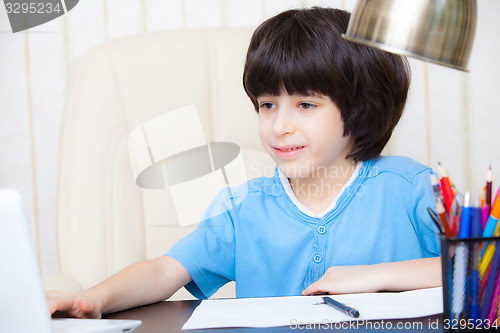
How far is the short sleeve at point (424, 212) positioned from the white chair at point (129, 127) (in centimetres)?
43

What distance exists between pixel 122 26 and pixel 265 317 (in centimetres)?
123

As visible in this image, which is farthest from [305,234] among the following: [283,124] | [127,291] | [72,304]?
[72,304]

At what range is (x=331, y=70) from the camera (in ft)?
3.47

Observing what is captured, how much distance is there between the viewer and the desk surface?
2.05 ft

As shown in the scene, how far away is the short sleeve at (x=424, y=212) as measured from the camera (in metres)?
1.05

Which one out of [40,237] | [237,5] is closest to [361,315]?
[237,5]

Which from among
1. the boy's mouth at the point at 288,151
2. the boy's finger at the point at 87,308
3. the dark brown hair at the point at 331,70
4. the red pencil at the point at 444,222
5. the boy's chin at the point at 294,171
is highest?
the dark brown hair at the point at 331,70

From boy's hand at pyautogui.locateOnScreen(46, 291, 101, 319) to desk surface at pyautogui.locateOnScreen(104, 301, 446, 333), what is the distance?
1.5 inches

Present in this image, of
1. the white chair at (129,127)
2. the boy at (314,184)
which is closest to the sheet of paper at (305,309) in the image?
the boy at (314,184)

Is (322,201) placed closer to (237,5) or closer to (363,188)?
(363,188)

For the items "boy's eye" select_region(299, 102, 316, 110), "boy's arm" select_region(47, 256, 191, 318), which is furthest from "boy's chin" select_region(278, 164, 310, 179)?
"boy's arm" select_region(47, 256, 191, 318)

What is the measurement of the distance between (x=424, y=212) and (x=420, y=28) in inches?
24.3

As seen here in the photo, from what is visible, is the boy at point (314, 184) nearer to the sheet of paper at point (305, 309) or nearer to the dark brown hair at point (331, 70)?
the dark brown hair at point (331, 70)

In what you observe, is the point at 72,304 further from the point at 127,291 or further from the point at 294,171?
the point at 294,171
